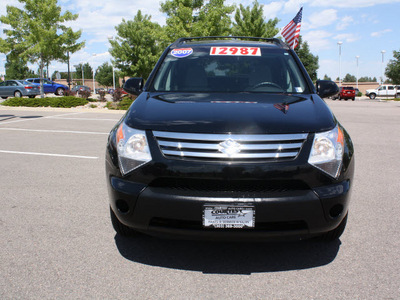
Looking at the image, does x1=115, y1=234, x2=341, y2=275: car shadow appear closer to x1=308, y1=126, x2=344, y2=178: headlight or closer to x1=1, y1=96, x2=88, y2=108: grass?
x1=308, y1=126, x2=344, y2=178: headlight

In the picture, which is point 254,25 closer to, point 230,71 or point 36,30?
point 36,30

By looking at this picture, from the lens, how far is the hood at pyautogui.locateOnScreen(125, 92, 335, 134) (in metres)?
2.73

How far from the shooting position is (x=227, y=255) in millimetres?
3193

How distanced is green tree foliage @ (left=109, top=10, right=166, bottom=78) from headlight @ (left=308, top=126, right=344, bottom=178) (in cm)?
3284

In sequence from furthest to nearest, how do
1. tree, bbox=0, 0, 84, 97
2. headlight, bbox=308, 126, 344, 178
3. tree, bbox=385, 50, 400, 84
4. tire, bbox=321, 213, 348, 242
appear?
1. tree, bbox=385, 50, 400, 84
2. tree, bbox=0, 0, 84, 97
3. tire, bbox=321, 213, 348, 242
4. headlight, bbox=308, 126, 344, 178

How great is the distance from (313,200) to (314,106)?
96 cm

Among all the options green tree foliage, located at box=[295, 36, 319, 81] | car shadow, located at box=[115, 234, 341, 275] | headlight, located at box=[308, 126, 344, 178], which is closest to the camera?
headlight, located at box=[308, 126, 344, 178]

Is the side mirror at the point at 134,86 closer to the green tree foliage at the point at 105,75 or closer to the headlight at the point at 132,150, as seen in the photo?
the headlight at the point at 132,150

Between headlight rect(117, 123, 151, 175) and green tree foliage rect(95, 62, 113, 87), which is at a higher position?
green tree foliage rect(95, 62, 113, 87)

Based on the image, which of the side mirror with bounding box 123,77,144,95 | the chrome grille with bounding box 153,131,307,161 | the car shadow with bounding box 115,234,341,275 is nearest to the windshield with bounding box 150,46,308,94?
the side mirror with bounding box 123,77,144,95

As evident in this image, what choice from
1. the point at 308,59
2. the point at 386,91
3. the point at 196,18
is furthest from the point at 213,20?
the point at 308,59

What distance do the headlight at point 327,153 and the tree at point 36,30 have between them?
2557 centimetres

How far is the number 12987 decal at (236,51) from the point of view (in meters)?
4.34

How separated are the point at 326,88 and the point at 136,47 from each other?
32486 mm
